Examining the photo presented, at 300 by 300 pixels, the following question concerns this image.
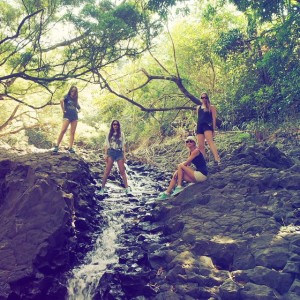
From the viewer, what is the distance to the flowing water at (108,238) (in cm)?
614

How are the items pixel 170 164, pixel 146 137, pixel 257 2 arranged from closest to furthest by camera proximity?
pixel 257 2
pixel 170 164
pixel 146 137

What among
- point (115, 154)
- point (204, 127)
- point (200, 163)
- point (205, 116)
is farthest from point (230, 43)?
Result: point (115, 154)

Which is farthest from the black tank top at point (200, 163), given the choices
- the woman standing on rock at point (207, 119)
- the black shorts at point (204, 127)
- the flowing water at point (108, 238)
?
the flowing water at point (108, 238)

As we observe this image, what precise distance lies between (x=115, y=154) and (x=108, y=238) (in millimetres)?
2141

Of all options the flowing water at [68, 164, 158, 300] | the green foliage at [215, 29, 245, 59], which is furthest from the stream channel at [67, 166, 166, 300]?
the green foliage at [215, 29, 245, 59]

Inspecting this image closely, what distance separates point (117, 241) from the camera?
7.30 m

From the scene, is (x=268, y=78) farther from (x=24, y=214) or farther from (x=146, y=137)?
(x=24, y=214)

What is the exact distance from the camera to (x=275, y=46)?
30.5 ft

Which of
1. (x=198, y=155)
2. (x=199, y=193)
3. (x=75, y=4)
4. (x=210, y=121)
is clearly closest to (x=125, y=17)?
(x=75, y=4)

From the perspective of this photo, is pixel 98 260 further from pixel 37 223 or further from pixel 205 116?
pixel 205 116

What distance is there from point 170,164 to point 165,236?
6277mm

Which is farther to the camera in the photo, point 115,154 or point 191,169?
point 115,154

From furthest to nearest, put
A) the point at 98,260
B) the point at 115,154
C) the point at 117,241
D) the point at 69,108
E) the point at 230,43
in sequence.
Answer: the point at 230,43, the point at 69,108, the point at 115,154, the point at 117,241, the point at 98,260

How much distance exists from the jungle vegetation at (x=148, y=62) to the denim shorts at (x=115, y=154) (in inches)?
76.3
